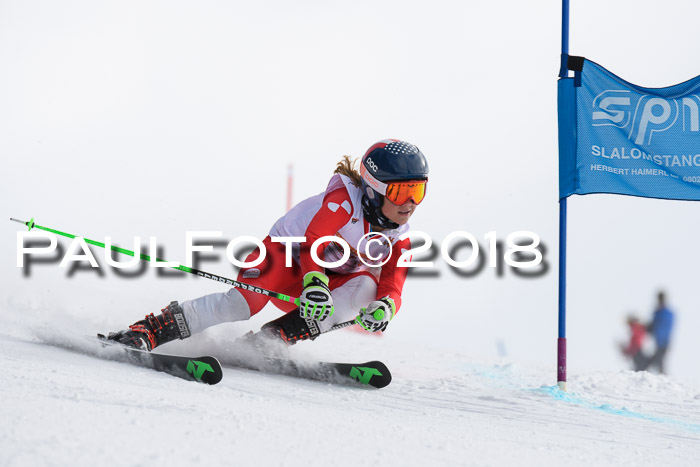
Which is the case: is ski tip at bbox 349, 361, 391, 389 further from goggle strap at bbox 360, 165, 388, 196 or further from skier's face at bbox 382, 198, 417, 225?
goggle strap at bbox 360, 165, 388, 196

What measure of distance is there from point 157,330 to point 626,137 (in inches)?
135

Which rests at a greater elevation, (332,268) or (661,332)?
(332,268)

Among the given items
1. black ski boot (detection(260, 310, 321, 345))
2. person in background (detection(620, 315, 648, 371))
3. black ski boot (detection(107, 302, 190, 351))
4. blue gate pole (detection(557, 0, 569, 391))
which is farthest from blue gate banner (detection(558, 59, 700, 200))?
person in background (detection(620, 315, 648, 371))

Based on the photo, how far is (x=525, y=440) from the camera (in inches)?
124

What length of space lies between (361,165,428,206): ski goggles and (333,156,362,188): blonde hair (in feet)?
0.60

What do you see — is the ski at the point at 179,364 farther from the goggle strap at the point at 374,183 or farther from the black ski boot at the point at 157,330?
the goggle strap at the point at 374,183

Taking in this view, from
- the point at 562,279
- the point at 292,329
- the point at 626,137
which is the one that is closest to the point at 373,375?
the point at 292,329

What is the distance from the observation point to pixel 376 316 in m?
4.18

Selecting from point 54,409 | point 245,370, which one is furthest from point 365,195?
point 54,409

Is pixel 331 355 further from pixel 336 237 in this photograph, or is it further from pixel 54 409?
pixel 54 409

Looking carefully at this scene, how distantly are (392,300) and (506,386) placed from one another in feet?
3.99

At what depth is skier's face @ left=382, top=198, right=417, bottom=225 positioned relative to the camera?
4.31 metres

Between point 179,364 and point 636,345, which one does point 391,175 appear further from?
point 636,345

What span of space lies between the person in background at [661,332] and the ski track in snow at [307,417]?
3668 millimetres
